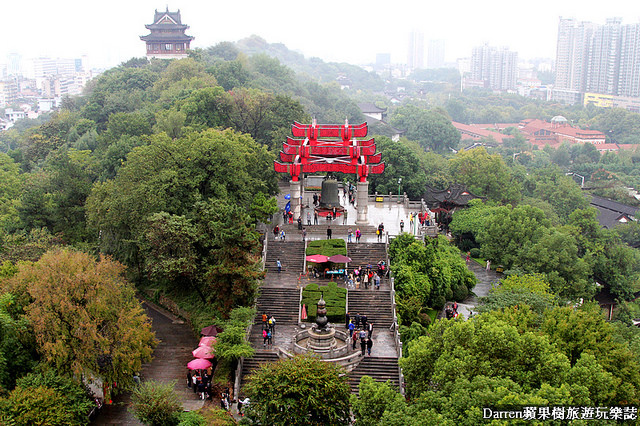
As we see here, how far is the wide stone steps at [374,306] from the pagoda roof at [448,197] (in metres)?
22.8

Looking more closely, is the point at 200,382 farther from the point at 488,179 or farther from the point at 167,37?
the point at 167,37

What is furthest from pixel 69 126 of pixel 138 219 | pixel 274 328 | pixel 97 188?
pixel 274 328

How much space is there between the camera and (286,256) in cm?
3741

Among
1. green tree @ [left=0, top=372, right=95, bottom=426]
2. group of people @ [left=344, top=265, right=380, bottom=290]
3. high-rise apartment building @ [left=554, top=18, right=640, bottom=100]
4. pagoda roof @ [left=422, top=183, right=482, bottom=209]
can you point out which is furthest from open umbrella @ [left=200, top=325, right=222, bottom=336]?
high-rise apartment building @ [left=554, top=18, right=640, bottom=100]

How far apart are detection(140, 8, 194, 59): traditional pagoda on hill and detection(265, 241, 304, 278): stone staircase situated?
64728 mm

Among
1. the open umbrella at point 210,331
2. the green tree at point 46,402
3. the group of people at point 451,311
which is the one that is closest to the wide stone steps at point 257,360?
the open umbrella at point 210,331

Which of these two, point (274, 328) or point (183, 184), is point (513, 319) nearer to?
point (274, 328)

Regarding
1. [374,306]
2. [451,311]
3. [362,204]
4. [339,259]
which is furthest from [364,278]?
[362,204]

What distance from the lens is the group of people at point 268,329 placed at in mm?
30469

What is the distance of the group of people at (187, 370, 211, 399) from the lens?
1102 inches

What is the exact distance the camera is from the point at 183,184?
37.8 metres

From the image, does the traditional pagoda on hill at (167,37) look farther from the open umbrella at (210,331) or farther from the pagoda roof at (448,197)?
the open umbrella at (210,331)

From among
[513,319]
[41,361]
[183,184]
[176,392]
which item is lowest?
[176,392]

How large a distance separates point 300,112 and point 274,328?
32.9m
